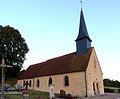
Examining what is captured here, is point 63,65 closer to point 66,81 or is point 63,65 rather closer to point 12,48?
point 66,81

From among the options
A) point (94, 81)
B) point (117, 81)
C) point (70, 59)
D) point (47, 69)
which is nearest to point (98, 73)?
point (94, 81)

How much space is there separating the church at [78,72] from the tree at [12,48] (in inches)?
522

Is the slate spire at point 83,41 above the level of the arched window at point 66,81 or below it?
above

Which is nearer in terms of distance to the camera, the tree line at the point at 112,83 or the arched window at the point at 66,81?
the arched window at the point at 66,81

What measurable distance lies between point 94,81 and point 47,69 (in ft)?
37.8

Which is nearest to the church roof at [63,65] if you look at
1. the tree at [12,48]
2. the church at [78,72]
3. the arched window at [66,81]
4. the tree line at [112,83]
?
the church at [78,72]

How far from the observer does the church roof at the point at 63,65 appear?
38.3 m

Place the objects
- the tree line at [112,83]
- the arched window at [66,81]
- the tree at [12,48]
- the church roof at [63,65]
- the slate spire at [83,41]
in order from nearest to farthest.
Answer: the church roof at [63,65], the arched window at [66,81], the slate spire at [83,41], the tree at [12,48], the tree line at [112,83]

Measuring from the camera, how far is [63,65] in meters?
42.2

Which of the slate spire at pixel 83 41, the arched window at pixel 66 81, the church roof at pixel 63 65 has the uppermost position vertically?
the slate spire at pixel 83 41

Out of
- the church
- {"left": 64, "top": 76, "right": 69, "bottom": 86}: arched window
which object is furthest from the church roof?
{"left": 64, "top": 76, "right": 69, "bottom": 86}: arched window

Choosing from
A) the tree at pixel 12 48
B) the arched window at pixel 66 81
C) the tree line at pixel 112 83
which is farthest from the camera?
the tree line at pixel 112 83

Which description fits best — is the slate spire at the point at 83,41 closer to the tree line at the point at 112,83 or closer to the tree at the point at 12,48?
the tree at the point at 12,48

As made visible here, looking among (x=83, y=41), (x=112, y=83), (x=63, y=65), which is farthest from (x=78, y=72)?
(x=112, y=83)
